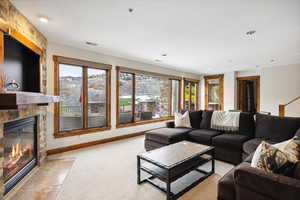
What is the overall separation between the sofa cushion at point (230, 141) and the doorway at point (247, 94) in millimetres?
4635

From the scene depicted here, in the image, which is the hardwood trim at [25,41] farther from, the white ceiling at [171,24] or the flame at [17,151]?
the flame at [17,151]

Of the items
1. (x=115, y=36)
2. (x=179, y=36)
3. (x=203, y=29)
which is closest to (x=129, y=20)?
Answer: (x=115, y=36)

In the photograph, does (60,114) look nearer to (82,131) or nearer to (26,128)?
(82,131)

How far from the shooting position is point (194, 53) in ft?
13.5

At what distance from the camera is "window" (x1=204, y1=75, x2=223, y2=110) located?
7.25 m

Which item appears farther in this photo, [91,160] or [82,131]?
[82,131]

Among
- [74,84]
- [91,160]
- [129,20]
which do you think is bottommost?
[91,160]

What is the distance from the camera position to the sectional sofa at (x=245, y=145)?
123 cm

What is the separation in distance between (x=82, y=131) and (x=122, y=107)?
56.0 inches

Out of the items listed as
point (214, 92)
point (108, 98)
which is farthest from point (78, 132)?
point (214, 92)

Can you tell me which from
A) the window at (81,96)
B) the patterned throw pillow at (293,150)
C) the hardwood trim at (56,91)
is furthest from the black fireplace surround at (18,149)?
the patterned throw pillow at (293,150)

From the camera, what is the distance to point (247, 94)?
7184mm

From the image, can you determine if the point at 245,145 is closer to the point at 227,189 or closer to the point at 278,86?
the point at 227,189

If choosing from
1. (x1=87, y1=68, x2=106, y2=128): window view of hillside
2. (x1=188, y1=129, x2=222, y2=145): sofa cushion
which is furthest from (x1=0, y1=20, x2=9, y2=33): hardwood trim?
(x1=188, y1=129, x2=222, y2=145): sofa cushion
